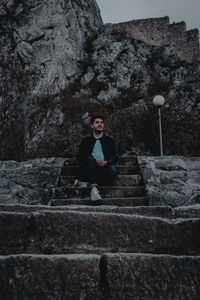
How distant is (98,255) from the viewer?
5.48 feet

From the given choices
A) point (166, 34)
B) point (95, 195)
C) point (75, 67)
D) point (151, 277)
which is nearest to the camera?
point (151, 277)

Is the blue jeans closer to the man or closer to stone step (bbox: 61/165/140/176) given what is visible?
the man

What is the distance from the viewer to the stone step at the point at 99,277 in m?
1.52

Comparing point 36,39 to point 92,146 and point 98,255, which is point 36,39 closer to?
point 92,146

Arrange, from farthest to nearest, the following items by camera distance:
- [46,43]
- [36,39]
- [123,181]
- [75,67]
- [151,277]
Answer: [36,39] < [46,43] < [75,67] < [123,181] < [151,277]

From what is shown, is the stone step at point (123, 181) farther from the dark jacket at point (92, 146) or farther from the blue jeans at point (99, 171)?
the dark jacket at point (92, 146)

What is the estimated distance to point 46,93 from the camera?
1378 cm

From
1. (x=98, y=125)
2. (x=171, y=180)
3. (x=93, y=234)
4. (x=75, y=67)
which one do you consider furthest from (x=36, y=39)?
(x=93, y=234)

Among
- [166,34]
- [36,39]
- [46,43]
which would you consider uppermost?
[166,34]

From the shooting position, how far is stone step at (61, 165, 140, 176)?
175 inches

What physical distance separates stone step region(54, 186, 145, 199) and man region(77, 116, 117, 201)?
15cm

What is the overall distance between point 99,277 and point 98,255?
0.40 ft

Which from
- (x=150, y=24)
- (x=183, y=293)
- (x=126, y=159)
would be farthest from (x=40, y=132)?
(x=150, y=24)

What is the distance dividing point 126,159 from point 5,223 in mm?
3041
